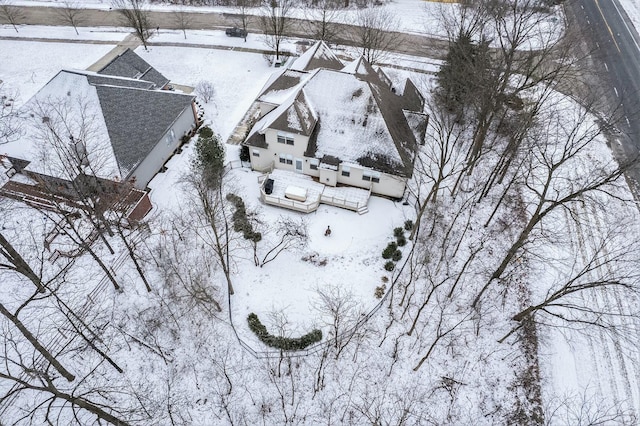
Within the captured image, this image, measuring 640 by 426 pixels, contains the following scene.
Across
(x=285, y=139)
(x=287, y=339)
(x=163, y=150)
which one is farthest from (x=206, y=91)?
(x=287, y=339)

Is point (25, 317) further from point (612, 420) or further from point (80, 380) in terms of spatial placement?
point (612, 420)

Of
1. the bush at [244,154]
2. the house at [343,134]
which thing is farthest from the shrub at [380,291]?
the bush at [244,154]

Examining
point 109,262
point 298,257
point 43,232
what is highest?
point 43,232

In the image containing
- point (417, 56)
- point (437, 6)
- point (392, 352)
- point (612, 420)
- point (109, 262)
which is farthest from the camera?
point (437, 6)

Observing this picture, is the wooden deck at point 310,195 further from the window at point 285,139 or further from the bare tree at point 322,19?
the bare tree at point 322,19

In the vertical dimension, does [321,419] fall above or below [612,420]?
above

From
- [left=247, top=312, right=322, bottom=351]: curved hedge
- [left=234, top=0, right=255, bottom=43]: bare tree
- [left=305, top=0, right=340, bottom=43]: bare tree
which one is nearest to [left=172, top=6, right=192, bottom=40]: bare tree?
[left=234, top=0, right=255, bottom=43]: bare tree

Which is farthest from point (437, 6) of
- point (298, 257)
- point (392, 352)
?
point (392, 352)

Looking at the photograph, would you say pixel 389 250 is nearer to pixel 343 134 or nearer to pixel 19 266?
pixel 343 134
